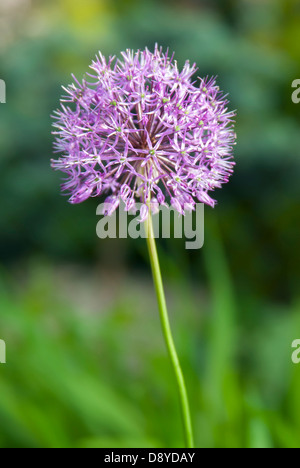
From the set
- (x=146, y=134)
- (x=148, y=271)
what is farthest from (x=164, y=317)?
Answer: (x=148, y=271)

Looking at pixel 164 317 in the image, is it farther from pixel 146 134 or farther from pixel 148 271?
pixel 148 271

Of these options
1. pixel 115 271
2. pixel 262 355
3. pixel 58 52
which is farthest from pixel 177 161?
pixel 115 271

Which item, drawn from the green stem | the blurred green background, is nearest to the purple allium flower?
the green stem

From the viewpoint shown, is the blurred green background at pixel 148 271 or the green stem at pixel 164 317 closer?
the green stem at pixel 164 317

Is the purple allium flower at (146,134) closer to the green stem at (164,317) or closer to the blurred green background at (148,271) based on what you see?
the green stem at (164,317)

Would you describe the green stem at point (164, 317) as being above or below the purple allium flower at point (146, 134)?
below

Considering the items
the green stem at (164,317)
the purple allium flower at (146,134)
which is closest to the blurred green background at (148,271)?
the green stem at (164,317)

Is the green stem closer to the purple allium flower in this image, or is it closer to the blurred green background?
the purple allium flower
